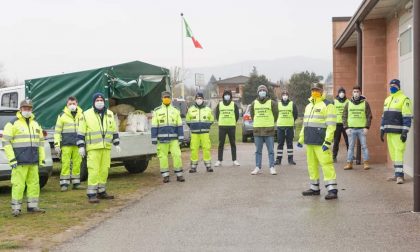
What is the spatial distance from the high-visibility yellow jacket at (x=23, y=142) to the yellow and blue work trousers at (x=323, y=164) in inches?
178

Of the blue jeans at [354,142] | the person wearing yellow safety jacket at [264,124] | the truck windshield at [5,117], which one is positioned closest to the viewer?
the truck windshield at [5,117]

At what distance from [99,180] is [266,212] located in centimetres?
338

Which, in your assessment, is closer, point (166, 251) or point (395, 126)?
point (166, 251)

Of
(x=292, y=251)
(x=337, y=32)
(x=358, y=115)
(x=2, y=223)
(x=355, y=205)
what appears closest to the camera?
(x=292, y=251)

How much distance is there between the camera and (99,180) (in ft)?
35.1

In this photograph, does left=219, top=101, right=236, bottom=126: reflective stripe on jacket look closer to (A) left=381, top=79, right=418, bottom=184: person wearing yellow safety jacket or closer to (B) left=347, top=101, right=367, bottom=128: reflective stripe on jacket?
(B) left=347, top=101, right=367, bottom=128: reflective stripe on jacket

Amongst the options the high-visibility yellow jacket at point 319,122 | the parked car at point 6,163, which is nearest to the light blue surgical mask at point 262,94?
the high-visibility yellow jacket at point 319,122

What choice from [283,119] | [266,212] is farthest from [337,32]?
[266,212]

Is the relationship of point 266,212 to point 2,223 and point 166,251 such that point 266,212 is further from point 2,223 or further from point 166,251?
point 2,223

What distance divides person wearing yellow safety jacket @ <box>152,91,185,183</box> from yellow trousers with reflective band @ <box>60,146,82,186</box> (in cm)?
167

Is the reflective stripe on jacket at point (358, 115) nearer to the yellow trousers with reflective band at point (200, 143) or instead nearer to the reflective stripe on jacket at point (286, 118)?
the reflective stripe on jacket at point (286, 118)

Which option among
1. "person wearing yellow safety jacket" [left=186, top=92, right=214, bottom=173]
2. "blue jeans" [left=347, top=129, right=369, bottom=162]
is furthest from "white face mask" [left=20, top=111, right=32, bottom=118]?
"blue jeans" [left=347, top=129, right=369, bottom=162]

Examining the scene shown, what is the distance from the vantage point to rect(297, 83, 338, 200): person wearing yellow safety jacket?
9891mm

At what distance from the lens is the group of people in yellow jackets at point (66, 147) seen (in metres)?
9.24
